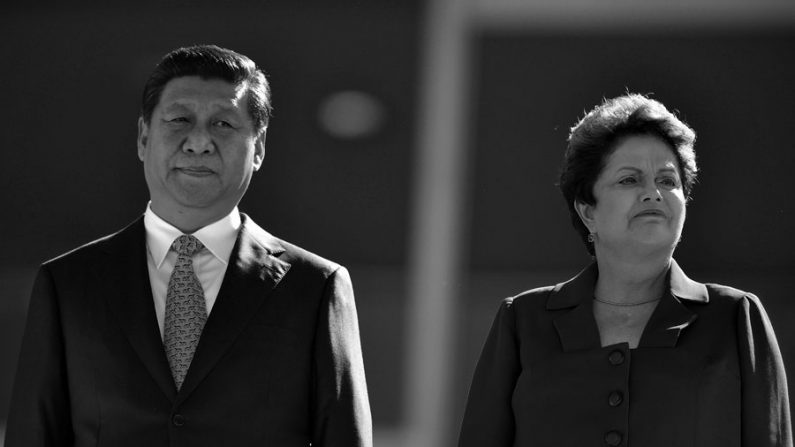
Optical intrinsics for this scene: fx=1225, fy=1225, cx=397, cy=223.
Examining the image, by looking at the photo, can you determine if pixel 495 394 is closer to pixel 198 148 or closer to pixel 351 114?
pixel 198 148

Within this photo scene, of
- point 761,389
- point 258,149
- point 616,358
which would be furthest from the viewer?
point 258,149

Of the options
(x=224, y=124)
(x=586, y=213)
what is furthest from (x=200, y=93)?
(x=586, y=213)

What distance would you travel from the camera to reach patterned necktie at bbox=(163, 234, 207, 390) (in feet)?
8.65

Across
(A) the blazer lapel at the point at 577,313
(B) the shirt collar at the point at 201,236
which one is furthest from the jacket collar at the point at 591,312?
(B) the shirt collar at the point at 201,236

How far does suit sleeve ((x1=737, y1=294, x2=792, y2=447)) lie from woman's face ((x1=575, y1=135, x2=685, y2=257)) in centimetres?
26

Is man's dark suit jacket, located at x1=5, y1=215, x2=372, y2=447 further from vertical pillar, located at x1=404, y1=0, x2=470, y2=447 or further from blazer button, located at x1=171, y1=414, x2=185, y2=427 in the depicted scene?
vertical pillar, located at x1=404, y1=0, x2=470, y2=447

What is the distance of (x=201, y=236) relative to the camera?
2766mm

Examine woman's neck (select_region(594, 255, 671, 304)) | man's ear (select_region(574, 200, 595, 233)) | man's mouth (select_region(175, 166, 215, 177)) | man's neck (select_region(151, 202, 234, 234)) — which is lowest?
woman's neck (select_region(594, 255, 671, 304))

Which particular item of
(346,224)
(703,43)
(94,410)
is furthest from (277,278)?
(703,43)

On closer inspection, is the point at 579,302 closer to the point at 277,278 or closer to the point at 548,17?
the point at 277,278

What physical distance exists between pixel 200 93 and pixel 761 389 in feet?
4.50

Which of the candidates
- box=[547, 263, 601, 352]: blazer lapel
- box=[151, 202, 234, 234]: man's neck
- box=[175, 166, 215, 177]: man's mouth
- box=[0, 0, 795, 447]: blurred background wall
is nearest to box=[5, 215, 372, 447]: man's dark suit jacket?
box=[151, 202, 234, 234]: man's neck

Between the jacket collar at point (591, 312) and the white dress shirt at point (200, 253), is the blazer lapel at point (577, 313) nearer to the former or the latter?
the jacket collar at point (591, 312)

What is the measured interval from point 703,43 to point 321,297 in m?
4.37
